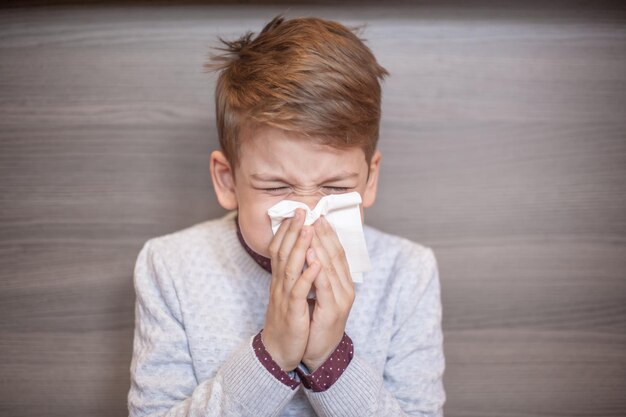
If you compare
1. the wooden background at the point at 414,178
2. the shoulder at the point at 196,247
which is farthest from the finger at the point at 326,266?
the wooden background at the point at 414,178

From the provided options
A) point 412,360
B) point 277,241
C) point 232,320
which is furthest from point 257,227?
point 412,360

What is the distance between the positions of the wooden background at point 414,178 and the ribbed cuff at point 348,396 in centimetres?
39

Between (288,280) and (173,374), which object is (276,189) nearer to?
(288,280)

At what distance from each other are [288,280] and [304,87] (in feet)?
0.89

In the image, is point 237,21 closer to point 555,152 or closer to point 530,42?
point 530,42

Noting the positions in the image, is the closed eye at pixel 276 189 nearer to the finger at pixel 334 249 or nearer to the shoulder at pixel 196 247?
the finger at pixel 334 249

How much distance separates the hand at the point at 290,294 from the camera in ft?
2.71

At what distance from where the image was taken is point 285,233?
850 mm

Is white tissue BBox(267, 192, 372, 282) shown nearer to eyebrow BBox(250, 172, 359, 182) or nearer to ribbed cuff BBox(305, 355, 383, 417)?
eyebrow BBox(250, 172, 359, 182)

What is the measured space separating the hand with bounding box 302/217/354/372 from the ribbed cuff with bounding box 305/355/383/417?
39 millimetres

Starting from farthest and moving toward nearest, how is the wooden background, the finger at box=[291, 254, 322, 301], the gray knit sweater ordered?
1. the wooden background
2. the gray knit sweater
3. the finger at box=[291, 254, 322, 301]

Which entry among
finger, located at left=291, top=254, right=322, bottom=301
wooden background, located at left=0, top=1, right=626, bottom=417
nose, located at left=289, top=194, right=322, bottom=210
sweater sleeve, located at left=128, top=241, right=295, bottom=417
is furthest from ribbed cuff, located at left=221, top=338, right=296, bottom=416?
wooden background, located at left=0, top=1, right=626, bottom=417

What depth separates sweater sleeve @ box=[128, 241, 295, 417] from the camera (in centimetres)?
83

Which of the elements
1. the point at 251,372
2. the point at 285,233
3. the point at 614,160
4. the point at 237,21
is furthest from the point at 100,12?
the point at 614,160
